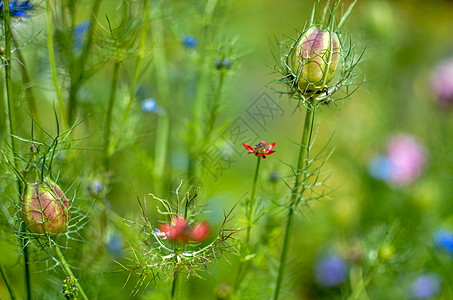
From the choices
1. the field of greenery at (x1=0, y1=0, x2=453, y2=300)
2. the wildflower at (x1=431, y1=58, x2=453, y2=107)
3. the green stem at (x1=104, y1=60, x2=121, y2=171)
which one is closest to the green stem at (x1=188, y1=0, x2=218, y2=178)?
the field of greenery at (x1=0, y1=0, x2=453, y2=300)

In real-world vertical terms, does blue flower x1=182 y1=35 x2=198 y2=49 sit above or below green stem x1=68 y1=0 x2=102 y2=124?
above

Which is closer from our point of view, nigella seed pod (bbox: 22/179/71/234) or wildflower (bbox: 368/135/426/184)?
nigella seed pod (bbox: 22/179/71/234)

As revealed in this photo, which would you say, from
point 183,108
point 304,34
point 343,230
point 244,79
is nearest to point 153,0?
point 183,108

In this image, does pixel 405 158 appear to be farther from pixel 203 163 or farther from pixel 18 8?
pixel 18 8

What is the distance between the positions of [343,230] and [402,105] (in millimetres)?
676

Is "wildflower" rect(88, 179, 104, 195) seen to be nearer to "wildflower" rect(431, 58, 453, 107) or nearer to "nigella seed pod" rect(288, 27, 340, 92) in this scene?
"nigella seed pod" rect(288, 27, 340, 92)

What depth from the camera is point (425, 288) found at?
2.97 ft

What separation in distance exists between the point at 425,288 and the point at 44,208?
0.76 m

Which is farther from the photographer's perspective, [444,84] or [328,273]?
[444,84]

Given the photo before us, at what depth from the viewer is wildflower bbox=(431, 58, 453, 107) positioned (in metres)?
1.28

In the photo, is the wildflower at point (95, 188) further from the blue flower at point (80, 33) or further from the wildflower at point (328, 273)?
the wildflower at point (328, 273)

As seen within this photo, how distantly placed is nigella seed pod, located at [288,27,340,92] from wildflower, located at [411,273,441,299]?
0.62 meters

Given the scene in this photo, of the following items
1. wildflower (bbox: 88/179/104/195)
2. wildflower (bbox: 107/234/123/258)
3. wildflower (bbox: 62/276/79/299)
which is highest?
wildflower (bbox: 88/179/104/195)

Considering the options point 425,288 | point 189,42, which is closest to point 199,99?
point 189,42
